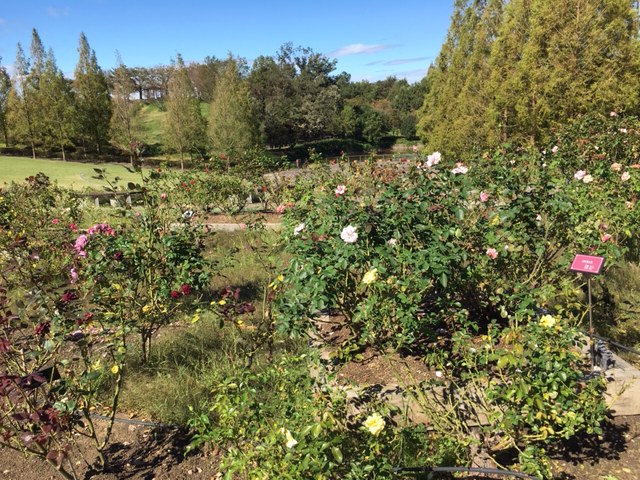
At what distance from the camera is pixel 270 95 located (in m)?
34.4

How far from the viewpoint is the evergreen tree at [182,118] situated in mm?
25266

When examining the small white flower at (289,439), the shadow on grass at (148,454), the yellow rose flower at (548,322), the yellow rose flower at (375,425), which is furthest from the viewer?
the shadow on grass at (148,454)

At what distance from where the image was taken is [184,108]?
2536 centimetres

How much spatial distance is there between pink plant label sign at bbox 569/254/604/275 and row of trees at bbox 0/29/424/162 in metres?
18.2

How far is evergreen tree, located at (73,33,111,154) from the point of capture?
27656 mm

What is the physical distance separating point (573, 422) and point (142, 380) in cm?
242

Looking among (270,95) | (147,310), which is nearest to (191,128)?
(270,95)

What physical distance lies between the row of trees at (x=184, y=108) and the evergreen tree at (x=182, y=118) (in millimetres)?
55

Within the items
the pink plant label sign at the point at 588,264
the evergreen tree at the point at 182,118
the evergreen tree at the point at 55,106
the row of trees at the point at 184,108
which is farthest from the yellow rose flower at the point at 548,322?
the evergreen tree at the point at 55,106

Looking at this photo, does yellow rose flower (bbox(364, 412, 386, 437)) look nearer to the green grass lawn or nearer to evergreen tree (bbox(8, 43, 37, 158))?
the green grass lawn

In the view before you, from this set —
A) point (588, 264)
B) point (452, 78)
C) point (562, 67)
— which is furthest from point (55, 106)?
point (588, 264)

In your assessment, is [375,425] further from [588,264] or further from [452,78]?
[452,78]

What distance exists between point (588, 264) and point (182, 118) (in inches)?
1018

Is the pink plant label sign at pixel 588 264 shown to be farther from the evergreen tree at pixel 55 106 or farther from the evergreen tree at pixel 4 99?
the evergreen tree at pixel 4 99
